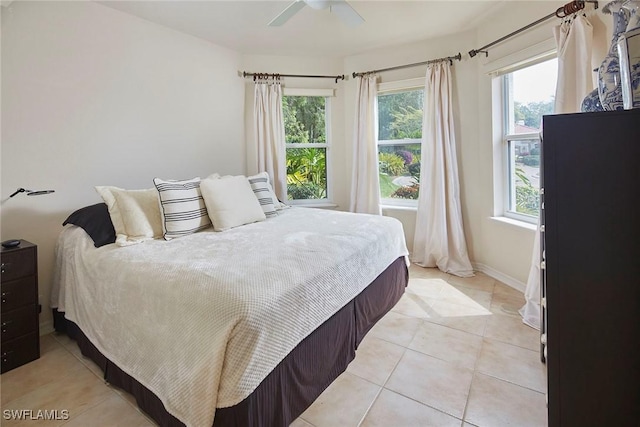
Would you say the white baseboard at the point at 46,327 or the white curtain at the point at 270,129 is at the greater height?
the white curtain at the point at 270,129

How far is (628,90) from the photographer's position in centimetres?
88

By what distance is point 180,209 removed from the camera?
2211 millimetres

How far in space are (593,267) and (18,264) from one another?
274cm

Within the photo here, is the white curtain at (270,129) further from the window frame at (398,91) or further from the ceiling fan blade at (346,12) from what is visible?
the ceiling fan blade at (346,12)

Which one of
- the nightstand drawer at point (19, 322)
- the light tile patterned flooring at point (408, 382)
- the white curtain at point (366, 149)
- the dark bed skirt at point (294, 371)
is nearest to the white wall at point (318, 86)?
the white curtain at point (366, 149)

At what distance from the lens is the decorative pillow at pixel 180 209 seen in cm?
216

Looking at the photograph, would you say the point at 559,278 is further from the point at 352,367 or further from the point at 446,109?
the point at 446,109

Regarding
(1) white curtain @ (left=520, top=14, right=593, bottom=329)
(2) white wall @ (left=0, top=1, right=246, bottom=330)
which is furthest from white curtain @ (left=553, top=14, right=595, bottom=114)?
(2) white wall @ (left=0, top=1, right=246, bottom=330)

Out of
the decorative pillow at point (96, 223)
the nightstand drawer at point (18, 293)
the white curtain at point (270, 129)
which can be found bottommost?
the nightstand drawer at point (18, 293)

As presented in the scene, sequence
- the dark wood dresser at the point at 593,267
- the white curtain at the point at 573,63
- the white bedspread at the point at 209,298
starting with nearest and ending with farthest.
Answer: the dark wood dresser at the point at 593,267 < the white bedspread at the point at 209,298 < the white curtain at the point at 573,63

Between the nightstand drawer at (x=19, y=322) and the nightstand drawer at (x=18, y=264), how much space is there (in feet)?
0.69

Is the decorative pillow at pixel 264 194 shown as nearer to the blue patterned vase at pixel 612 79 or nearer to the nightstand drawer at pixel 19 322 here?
the nightstand drawer at pixel 19 322

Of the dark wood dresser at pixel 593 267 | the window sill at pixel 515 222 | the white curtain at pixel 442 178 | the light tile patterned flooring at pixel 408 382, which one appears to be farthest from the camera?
the white curtain at pixel 442 178

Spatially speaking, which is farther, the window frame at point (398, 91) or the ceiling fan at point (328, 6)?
the window frame at point (398, 91)
